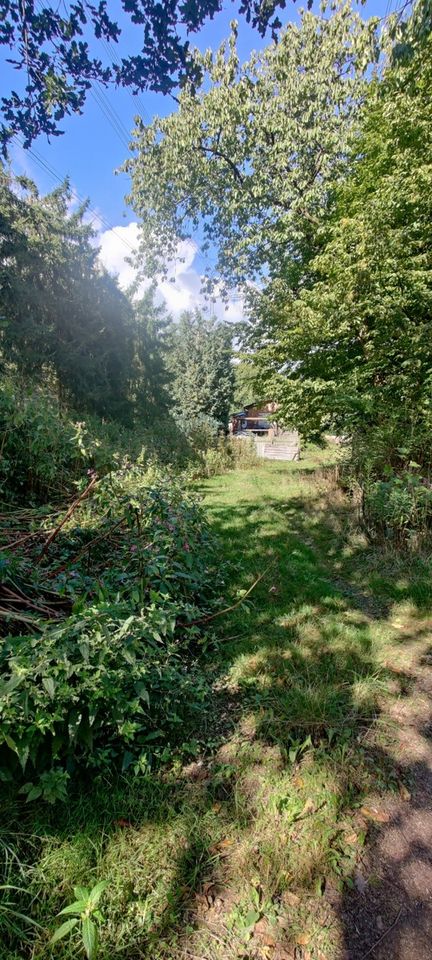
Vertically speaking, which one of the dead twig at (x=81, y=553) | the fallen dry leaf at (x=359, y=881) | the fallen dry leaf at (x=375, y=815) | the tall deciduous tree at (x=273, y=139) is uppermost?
the tall deciduous tree at (x=273, y=139)

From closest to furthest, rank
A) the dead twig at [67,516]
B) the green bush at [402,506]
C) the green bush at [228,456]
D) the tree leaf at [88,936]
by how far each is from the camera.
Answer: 1. the tree leaf at [88,936]
2. the dead twig at [67,516]
3. the green bush at [402,506]
4. the green bush at [228,456]

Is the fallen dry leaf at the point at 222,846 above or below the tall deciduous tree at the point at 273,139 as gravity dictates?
below

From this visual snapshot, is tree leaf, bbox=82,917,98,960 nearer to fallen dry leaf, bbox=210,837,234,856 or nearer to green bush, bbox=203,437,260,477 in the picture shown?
fallen dry leaf, bbox=210,837,234,856


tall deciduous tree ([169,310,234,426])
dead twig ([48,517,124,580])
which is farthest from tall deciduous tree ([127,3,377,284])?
tall deciduous tree ([169,310,234,426])

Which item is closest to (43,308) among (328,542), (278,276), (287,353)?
(278,276)

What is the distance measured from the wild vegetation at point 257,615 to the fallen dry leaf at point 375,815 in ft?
0.04

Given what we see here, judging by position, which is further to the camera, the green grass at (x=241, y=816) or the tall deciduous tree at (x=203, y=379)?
the tall deciduous tree at (x=203, y=379)

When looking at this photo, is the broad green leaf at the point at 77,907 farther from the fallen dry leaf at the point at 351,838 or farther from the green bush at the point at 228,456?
the green bush at the point at 228,456

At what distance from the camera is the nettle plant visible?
4.26 ft

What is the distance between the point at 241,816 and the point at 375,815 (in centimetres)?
53

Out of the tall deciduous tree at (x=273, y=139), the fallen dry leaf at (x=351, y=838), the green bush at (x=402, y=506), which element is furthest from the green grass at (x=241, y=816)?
the tall deciduous tree at (x=273, y=139)

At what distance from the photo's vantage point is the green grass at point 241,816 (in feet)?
3.76

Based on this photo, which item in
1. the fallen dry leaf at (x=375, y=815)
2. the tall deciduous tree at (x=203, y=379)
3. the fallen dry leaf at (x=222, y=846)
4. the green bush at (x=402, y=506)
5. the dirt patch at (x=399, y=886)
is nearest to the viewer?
the dirt patch at (x=399, y=886)

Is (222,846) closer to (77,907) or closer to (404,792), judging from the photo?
(77,907)
